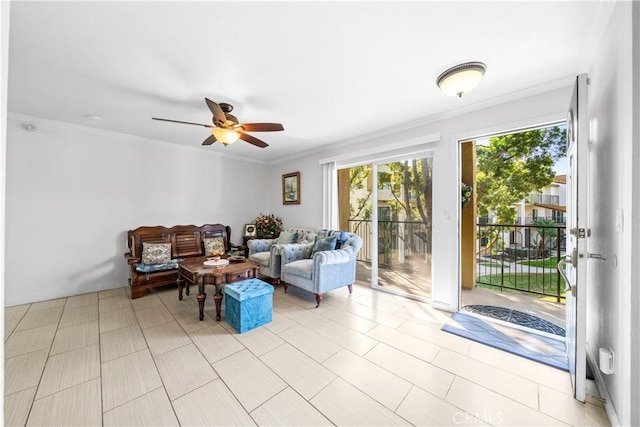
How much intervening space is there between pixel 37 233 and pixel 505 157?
7.30 m

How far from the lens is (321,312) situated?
2.88 metres

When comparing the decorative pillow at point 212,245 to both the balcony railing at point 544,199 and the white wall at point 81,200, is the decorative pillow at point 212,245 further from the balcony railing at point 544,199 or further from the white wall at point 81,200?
the balcony railing at point 544,199

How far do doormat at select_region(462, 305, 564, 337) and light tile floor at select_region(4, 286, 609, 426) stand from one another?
0.60m

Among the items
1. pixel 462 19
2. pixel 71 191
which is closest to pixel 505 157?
pixel 462 19

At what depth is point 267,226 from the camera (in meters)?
5.05

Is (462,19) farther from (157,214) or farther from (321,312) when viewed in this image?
(157,214)

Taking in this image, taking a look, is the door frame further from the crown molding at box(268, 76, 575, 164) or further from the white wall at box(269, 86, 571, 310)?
the crown molding at box(268, 76, 575, 164)

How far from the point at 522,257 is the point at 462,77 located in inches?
133

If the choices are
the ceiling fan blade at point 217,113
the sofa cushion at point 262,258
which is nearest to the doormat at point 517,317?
the sofa cushion at point 262,258

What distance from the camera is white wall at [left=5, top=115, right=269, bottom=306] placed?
307 centimetres

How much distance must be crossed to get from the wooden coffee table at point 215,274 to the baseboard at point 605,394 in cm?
297

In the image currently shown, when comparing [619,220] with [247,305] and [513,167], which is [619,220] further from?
[513,167]

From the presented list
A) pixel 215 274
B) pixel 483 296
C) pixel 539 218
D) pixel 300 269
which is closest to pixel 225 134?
pixel 215 274
